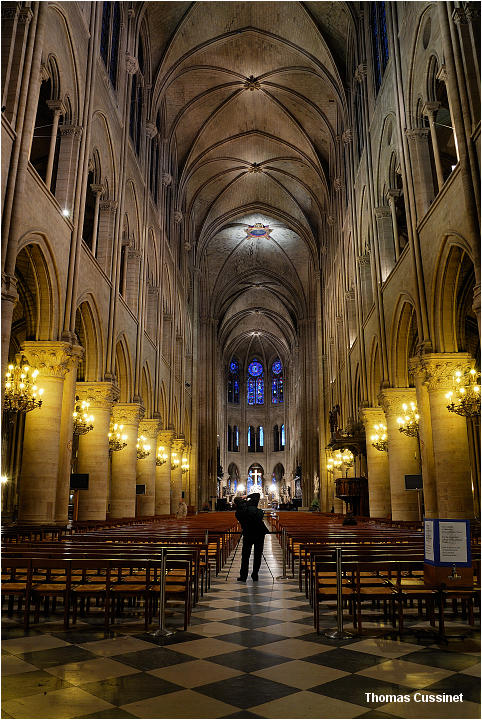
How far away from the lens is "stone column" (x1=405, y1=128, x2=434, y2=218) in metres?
14.5

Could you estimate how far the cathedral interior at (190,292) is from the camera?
16.0ft

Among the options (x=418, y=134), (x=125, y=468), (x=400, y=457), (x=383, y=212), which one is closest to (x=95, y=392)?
(x=125, y=468)

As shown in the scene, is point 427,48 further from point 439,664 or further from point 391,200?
point 439,664

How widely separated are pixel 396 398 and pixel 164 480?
556 inches

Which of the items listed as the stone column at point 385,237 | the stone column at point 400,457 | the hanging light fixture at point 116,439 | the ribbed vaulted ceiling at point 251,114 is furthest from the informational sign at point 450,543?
the ribbed vaulted ceiling at point 251,114

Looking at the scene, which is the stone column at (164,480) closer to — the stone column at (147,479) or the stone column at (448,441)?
the stone column at (147,479)

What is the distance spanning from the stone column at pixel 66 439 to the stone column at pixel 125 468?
260 inches

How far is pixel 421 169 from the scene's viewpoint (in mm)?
14812

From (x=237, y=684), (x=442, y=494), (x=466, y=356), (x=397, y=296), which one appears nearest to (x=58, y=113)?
(x=397, y=296)

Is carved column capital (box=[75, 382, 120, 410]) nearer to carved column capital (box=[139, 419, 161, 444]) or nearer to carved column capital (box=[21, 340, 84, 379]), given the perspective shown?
carved column capital (box=[21, 340, 84, 379])

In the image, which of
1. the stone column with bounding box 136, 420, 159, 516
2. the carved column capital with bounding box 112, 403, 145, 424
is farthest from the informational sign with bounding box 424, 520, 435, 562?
the stone column with bounding box 136, 420, 159, 516

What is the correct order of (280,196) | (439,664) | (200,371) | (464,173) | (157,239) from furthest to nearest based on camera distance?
1. (200,371)
2. (280,196)
3. (157,239)
4. (464,173)
5. (439,664)

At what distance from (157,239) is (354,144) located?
9.85 meters

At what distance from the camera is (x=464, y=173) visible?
1059 centimetres
